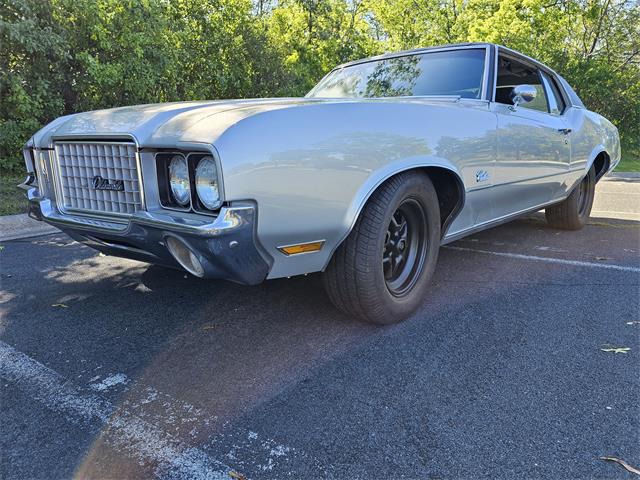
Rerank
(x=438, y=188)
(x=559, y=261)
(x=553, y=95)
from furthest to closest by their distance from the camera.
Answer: (x=553, y=95)
(x=559, y=261)
(x=438, y=188)

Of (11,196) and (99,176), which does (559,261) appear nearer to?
(99,176)

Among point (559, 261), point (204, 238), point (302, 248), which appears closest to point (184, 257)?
point (204, 238)

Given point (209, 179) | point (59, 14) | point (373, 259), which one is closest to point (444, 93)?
point (373, 259)

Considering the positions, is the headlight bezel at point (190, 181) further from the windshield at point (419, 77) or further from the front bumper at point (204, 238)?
the windshield at point (419, 77)

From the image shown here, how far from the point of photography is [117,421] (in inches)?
73.4

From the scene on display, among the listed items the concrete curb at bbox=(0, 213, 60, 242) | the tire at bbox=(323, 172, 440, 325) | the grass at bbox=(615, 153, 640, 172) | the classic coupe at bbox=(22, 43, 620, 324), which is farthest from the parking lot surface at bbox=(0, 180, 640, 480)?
the grass at bbox=(615, 153, 640, 172)

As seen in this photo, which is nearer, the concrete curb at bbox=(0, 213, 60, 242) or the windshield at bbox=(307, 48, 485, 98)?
the windshield at bbox=(307, 48, 485, 98)

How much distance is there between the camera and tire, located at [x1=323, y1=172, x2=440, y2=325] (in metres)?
2.39

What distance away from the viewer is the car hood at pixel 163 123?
6.54 feet

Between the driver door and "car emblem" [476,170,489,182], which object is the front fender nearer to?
"car emblem" [476,170,489,182]

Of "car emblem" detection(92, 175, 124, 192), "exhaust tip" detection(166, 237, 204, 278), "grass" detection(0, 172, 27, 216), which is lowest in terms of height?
"grass" detection(0, 172, 27, 216)

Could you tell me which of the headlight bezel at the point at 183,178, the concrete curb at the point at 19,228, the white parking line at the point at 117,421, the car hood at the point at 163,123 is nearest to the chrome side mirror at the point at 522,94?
the car hood at the point at 163,123

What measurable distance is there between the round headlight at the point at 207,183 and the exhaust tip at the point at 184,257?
0.21 metres

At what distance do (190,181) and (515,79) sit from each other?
3179 millimetres
